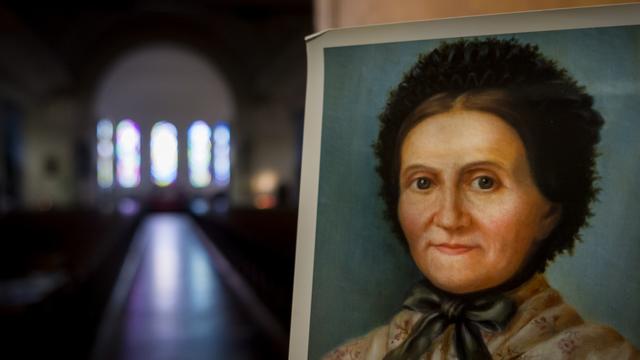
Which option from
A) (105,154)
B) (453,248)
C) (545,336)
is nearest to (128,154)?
(105,154)

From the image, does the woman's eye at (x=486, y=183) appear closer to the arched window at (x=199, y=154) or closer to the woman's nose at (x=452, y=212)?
the woman's nose at (x=452, y=212)

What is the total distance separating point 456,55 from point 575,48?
168 millimetres

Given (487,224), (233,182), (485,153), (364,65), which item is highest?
(364,65)

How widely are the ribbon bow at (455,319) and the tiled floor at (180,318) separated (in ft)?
12.2

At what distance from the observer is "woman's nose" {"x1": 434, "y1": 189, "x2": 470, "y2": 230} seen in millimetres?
1023

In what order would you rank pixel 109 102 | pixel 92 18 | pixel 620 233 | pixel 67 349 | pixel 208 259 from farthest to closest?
pixel 109 102 → pixel 92 18 → pixel 208 259 → pixel 67 349 → pixel 620 233

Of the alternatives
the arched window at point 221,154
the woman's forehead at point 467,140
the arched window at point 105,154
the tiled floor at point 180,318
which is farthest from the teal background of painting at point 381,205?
the arched window at point 105,154

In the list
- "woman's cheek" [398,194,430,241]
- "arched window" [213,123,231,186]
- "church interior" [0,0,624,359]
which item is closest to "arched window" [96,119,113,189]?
"church interior" [0,0,624,359]

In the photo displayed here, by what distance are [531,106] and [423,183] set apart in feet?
0.63

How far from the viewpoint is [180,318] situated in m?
6.05

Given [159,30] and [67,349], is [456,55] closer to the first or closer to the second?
[67,349]

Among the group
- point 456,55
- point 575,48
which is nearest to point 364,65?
point 456,55

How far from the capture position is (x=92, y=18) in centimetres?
2070

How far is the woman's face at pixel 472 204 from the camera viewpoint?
994 millimetres
